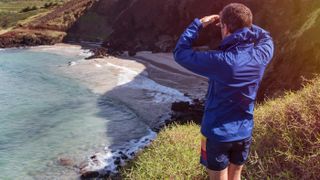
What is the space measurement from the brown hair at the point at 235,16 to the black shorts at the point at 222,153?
153 cm

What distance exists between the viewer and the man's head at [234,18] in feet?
19.7

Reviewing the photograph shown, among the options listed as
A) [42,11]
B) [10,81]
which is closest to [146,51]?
[10,81]

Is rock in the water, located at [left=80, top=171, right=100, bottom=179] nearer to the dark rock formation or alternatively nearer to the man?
the dark rock formation

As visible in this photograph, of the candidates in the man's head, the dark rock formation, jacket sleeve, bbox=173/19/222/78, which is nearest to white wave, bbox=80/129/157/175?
the dark rock formation

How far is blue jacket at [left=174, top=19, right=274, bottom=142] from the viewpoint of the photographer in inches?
239

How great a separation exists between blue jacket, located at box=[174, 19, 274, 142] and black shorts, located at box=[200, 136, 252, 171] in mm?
85

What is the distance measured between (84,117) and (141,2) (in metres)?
32.5

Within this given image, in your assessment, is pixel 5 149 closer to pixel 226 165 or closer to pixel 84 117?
pixel 84 117

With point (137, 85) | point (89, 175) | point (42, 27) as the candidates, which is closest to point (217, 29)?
point (137, 85)

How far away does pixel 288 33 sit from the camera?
27.5 m

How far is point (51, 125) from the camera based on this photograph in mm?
27016

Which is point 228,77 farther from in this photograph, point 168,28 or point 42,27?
point 42,27

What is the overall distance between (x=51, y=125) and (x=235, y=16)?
2240cm

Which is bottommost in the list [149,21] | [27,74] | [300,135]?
[27,74]
